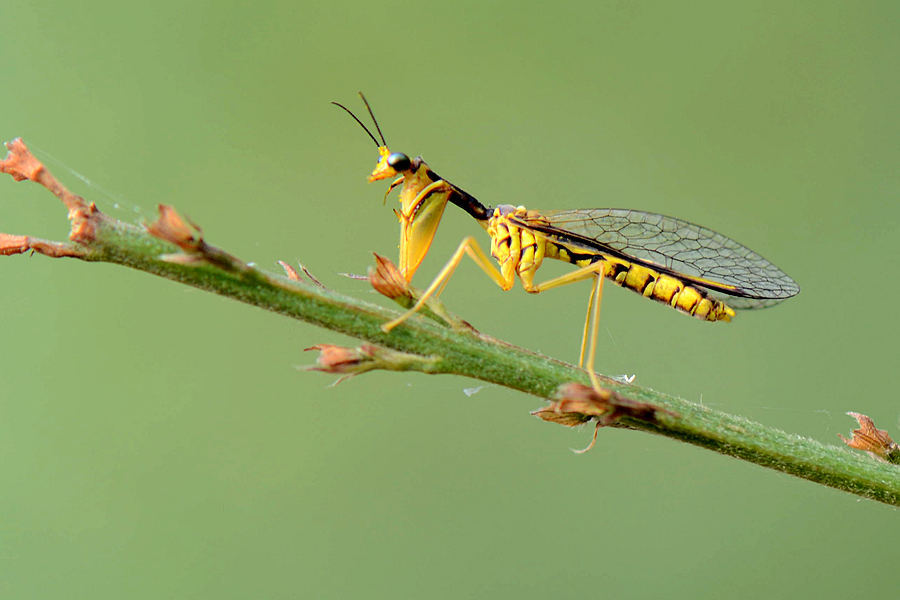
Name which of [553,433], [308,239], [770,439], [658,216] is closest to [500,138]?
[308,239]

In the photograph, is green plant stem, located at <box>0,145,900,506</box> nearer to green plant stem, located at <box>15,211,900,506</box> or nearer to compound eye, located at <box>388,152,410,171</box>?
green plant stem, located at <box>15,211,900,506</box>

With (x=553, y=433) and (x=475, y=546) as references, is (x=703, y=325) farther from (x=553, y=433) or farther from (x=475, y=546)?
(x=475, y=546)

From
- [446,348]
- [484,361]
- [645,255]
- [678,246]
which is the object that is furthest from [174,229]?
[678,246]

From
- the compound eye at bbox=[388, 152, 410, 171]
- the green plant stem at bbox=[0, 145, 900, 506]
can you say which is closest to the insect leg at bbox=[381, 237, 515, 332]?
the green plant stem at bbox=[0, 145, 900, 506]

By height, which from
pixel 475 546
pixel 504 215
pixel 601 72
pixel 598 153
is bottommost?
pixel 475 546

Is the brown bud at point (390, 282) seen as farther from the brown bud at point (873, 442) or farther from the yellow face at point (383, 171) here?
the brown bud at point (873, 442)

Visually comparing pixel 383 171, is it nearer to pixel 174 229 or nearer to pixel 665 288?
pixel 665 288

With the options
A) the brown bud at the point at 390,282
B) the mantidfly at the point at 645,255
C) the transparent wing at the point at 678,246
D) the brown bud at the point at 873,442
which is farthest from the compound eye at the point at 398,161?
the brown bud at the point at 873,442
